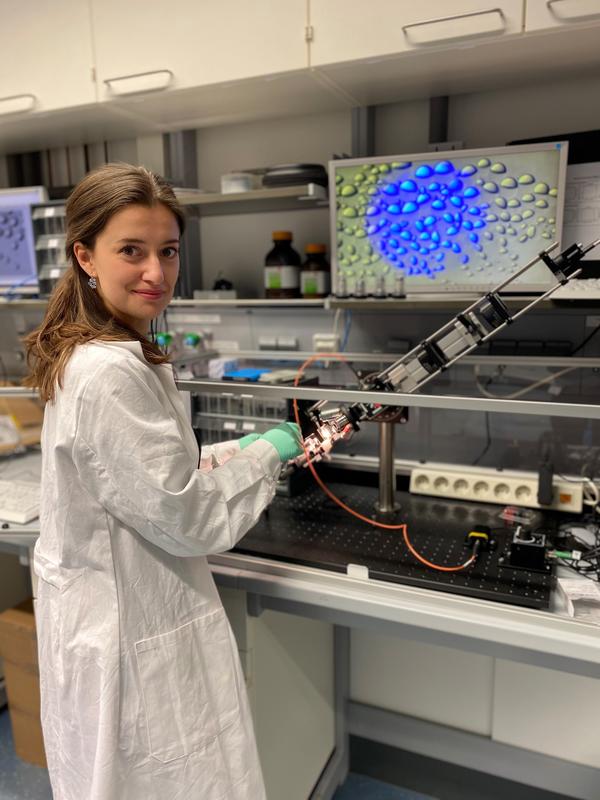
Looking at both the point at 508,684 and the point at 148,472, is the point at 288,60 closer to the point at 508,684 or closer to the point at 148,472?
the point at 148,472

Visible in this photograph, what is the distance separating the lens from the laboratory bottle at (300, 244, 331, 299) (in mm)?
1920

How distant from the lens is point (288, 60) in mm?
1507

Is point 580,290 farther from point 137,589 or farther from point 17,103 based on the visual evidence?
point 17,103

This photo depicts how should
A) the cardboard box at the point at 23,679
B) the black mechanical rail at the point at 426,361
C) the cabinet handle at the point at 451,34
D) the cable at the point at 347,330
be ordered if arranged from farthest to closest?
the cable at the point at 347,330 < the cardboard box at the point at 23,679 < the cabinet handle at the point at 451,34 < the black mechanical rail at the point at 426,361

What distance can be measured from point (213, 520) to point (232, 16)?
1284 millimetres

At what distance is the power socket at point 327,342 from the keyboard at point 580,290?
769 millimetres

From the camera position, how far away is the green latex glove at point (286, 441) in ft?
3.81

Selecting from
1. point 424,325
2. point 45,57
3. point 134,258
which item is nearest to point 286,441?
point 134,258

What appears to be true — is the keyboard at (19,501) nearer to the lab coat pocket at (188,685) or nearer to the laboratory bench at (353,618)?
the laboratory bench at (353,618)

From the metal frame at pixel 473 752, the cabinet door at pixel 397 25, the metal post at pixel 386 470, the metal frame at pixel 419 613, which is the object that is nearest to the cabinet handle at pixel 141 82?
the cabinet door at pixel 397 25

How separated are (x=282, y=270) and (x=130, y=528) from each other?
44.5 inches

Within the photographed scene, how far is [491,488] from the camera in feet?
5.26

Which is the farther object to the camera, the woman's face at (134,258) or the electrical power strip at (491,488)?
the electrical power strip at (491,488)

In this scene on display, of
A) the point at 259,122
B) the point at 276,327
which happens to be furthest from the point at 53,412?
the point at 259,122
